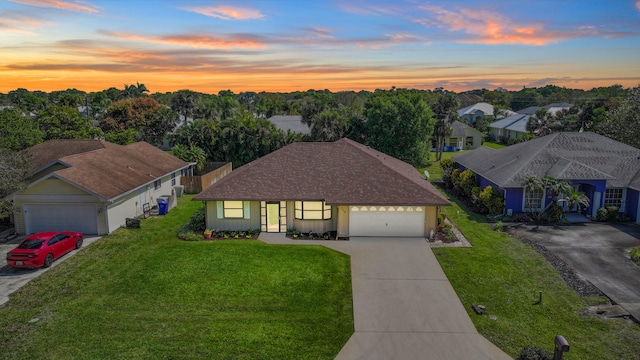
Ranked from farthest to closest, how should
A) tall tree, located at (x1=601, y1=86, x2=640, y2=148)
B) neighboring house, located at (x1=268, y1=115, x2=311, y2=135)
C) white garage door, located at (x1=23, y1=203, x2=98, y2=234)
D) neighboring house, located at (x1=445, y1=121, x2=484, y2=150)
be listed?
neighboring house, located at (x1=445, y1=121, x2=484, y2=150) < neighboring house, located at (x1=268, y1=115, x2=311, y2=135) < tall tree, located at (x1=601, y1=86, x2=640, y2=148) < white garage door, located at (x1=23, y1=203, x2=98, y2=234)

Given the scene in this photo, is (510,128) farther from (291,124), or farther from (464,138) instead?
(291,124)

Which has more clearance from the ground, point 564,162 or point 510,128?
point 510,128

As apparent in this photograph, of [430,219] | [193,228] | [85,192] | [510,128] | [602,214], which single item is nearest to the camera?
[85,192]

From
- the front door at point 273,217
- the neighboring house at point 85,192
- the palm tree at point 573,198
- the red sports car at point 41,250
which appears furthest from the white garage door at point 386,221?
the red sports car at point 41,250

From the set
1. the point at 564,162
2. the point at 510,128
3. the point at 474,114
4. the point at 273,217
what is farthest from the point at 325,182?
the point at 474,114

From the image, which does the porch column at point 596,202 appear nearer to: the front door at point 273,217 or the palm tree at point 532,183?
the palm tree at point 532,183

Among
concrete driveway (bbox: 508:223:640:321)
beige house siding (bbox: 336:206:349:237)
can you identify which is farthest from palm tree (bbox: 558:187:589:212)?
beige house siding (bbox: 336:206:349:237)

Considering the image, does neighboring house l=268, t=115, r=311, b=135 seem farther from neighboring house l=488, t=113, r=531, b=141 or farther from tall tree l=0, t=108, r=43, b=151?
neighboring house l=488, t=113, r=531, b=141
